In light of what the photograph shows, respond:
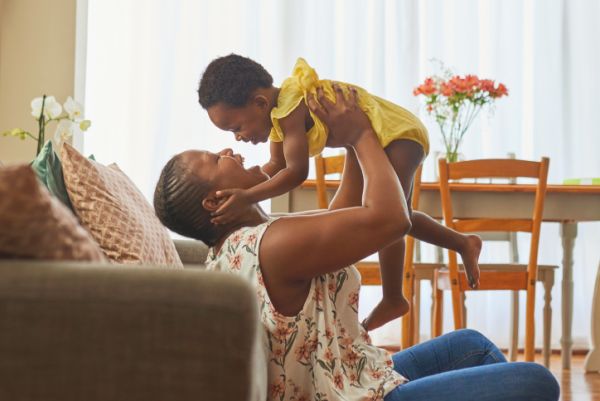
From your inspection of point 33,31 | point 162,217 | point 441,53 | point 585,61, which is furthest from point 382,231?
point 585,61

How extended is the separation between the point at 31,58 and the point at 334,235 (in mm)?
3474

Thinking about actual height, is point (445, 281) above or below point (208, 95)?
below

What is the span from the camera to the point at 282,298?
122 centimetres

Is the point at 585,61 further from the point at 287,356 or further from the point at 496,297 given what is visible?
the point at 287,356

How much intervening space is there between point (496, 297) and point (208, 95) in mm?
3176

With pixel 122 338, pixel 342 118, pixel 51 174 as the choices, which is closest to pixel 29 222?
pixel 122 338

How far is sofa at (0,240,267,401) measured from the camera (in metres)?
0.78

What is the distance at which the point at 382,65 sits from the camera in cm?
488

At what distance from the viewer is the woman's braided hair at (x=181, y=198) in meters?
1.35

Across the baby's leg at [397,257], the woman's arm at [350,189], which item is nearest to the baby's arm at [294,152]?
the woman's arm at [350,189]

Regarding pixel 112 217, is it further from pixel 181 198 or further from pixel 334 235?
pixel 334 235

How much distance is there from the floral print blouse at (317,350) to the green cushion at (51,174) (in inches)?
26.2

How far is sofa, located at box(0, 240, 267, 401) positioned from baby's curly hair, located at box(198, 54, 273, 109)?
1.32 m

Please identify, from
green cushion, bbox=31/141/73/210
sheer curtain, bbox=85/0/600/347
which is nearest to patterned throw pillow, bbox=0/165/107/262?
green cushion, bbox=31/141/73/210
